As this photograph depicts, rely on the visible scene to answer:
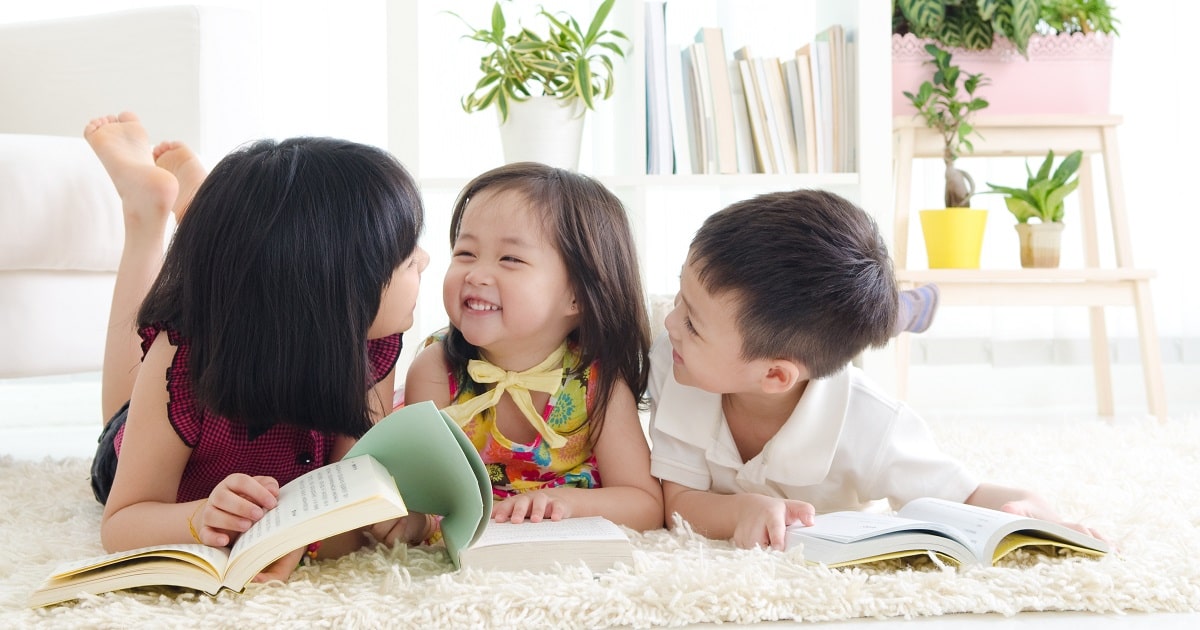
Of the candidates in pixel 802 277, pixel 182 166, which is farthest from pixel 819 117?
pixel 182 166

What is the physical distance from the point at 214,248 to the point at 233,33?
3.89 ft

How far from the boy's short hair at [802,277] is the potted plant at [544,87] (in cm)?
94

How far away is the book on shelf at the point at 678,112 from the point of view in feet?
6.54

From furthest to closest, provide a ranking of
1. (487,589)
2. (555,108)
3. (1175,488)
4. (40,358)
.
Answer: (555,108) → (40,358) → (1175,488) → (487,589)

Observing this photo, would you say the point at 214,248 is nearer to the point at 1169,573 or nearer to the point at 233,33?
the point at 1169,573

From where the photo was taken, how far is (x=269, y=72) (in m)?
2.53

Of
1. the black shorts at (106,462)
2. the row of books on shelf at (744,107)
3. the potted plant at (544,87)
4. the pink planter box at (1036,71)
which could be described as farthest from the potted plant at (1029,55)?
the black shorts at (106,462)

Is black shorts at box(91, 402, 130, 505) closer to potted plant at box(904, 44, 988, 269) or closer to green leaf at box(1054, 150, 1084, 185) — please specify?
potted plant at box(904, 44, 988, 269)

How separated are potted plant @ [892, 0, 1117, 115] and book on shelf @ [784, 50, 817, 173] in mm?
272

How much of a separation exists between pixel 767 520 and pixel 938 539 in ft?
0.53

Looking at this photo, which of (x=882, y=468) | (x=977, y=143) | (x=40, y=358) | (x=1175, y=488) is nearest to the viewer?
(x=882, y=468)

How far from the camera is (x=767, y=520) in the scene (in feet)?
3.11

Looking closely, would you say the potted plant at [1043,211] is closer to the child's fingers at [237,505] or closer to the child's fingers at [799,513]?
the child's fingers at [799,513]

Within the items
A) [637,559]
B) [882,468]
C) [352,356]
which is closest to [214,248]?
[352,356]
